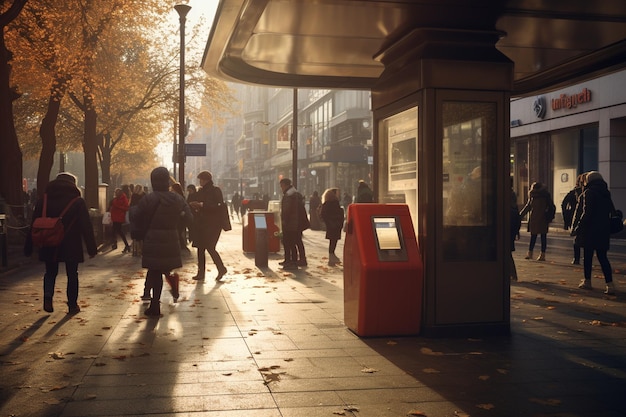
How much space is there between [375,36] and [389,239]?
7.96ft

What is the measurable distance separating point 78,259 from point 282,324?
269 centimetres

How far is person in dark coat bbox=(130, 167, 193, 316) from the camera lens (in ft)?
29.7

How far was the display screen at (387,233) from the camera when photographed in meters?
7.58

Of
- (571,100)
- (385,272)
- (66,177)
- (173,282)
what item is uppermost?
(571,100)

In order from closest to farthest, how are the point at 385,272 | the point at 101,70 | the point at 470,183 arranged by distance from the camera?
1. the point at 385,272
2. the point at 470,183
3. the point at 101,70

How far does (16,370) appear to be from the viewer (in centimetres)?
618

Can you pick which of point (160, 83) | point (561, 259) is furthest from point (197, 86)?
point (561, 259)

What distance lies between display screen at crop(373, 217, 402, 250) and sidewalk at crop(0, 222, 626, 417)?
3.00 ft

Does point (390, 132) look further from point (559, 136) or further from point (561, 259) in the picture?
point (559, 136)

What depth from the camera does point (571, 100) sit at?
93.1 ft

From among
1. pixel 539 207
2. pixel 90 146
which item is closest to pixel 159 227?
pixel 539 207

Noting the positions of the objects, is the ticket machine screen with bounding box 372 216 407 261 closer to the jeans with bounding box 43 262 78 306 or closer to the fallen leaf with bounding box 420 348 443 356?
the fallen leaf with bounding box 420 348 443 356

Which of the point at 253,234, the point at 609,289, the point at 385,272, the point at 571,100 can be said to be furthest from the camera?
the point at 571,100

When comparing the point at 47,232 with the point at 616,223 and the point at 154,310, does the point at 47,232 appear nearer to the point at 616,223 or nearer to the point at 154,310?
the point at 154,310
